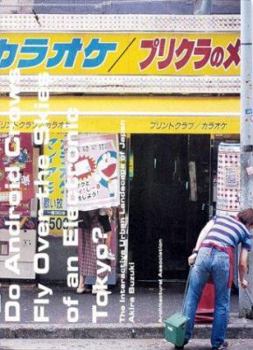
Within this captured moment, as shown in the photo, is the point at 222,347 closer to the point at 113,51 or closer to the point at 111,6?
the point at 113,51

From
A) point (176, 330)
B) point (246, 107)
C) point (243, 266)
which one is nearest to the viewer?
point (176, 330)

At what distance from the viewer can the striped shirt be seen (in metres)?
7.46

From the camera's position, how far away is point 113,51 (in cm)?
974

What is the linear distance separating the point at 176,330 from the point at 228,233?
106cm

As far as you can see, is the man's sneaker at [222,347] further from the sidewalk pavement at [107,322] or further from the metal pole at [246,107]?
the metal pole at [246,107]

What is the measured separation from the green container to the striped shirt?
798mm

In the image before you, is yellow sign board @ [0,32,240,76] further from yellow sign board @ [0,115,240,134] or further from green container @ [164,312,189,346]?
green container @ [164,312,189,346]

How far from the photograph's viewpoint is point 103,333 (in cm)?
812

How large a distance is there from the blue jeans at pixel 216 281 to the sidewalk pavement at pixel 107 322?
606 millimetres

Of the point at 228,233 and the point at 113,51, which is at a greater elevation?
the point at 113,51

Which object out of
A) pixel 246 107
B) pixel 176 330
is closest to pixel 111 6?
pixel 246 107

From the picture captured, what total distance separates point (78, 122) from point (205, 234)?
233cm

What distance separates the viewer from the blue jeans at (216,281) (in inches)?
292

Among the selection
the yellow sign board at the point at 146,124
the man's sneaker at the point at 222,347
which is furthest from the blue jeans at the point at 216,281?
the yellow sign board at the point at 146,124
